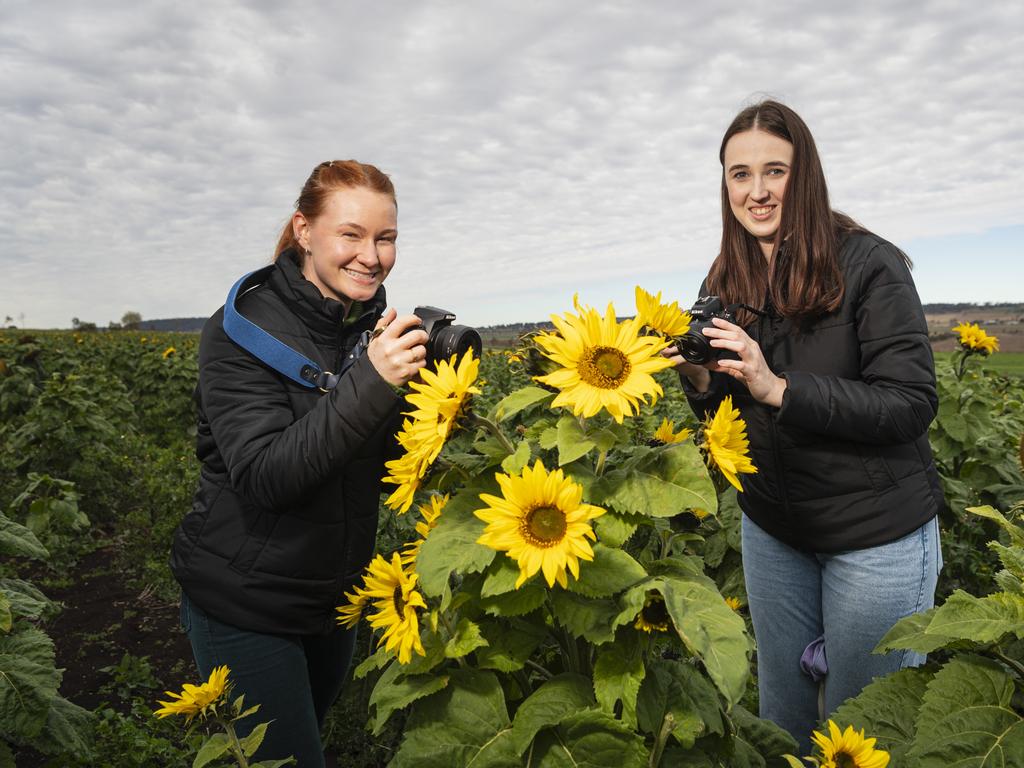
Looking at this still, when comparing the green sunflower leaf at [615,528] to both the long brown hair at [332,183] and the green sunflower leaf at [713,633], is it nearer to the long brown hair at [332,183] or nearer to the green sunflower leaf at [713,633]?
the green sunflower leaf at [713,633]

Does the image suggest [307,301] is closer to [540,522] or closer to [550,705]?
[540,522]

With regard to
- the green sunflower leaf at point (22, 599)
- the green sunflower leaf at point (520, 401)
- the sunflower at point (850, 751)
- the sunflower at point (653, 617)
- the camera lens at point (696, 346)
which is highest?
the camera lens at point (696, 346)

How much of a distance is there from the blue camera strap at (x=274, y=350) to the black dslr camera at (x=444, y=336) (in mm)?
275

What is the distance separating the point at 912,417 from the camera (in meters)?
2.07

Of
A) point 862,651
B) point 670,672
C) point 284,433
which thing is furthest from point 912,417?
point 284,433

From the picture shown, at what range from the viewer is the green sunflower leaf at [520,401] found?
1274 millimetres

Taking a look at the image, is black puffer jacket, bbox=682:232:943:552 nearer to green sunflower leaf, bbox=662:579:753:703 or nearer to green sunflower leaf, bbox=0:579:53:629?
green sunflower leaf, bbox=662:579:753:703

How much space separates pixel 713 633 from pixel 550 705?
33 cm

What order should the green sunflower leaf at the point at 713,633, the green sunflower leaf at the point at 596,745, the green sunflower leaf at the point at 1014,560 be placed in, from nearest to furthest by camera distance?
1. the green sunflower leaf at the point at 713,633
2. the green sunflower leaf at the point at 596,745
3. the green sunflower leaf at the point at 1014,560

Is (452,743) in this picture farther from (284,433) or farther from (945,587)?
(945,587)

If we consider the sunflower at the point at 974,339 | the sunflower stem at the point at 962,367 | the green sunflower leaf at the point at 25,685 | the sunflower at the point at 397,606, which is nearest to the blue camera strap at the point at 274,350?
the sunflower at the point at 397,606

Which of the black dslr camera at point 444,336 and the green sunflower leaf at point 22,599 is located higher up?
the black dslr camera at point 444,336

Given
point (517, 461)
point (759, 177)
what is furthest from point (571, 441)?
point (759, 177)

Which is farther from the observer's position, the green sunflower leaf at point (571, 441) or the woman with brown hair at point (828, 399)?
the woman with brown hair at point (828, 399)
